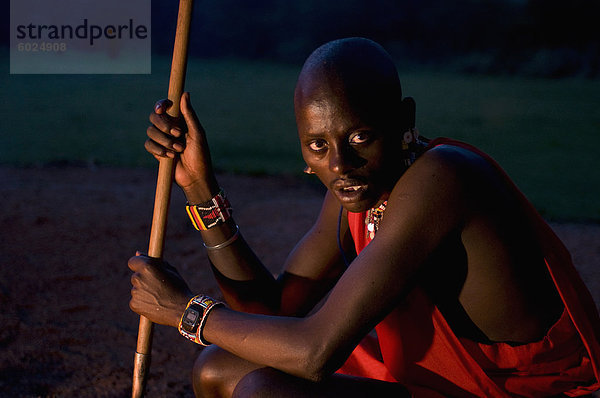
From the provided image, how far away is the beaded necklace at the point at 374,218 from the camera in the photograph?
1.95 m

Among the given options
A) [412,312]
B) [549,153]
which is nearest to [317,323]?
[412,312]

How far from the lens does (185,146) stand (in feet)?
7.27

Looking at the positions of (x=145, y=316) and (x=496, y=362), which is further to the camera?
(x=145, y=316)

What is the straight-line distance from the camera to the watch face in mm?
1865

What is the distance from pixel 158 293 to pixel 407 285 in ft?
2.46

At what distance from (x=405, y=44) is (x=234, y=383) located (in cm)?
2027

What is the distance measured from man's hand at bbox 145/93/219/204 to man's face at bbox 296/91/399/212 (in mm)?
497

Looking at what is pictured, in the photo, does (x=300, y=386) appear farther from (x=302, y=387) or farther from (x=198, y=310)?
(x=198, y=310)

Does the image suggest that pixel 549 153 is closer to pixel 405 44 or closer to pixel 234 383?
pixel 234 383

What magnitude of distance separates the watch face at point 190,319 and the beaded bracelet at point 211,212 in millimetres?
442

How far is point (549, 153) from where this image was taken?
927 cm
